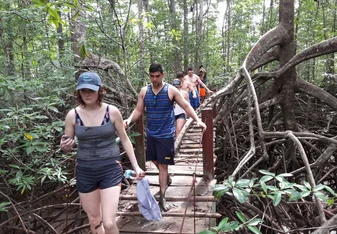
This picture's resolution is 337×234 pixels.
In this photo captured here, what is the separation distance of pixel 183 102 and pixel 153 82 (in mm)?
323

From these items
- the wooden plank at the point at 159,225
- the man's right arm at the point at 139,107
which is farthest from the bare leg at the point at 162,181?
the man's right arm at the point at 139,107

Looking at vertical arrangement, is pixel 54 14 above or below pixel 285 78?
above

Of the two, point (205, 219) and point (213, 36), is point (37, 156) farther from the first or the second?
point (213, 36)

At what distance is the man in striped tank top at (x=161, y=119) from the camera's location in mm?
2740

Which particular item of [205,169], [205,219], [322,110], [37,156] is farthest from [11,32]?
[322,110]

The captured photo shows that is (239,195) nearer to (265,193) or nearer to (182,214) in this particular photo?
(265,193)

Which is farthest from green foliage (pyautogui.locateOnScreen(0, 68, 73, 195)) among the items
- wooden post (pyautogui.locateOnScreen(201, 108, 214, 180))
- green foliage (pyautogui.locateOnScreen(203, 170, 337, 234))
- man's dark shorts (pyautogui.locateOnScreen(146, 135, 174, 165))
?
green foliage (pyautogui.locateOnScreen(203, 170, 337, 234))

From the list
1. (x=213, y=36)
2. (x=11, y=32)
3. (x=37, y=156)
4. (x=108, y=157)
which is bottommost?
(x=37, y=156)

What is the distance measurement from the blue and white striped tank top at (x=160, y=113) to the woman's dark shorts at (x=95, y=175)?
750 mm

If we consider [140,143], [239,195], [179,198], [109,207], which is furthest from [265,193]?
[140,143]

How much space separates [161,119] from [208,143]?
875mm

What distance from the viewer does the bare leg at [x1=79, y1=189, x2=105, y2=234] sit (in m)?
2.15

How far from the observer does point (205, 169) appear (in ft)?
11.5

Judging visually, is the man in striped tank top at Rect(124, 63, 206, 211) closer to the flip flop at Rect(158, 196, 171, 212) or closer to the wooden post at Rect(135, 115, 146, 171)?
the flip flop at Rect(158, 196, 171, 212)
